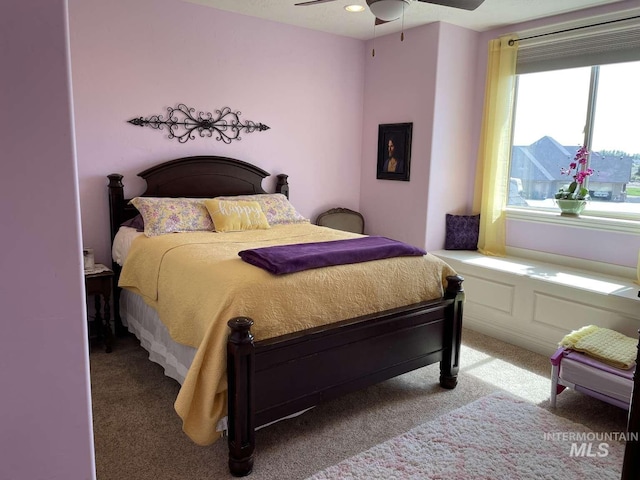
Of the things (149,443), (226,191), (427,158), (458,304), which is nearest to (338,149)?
(427,158)

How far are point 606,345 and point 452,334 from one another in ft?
2.65

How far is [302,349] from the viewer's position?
2211mm

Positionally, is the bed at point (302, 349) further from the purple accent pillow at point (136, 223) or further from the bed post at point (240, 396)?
the purple accent pillow at point (136, 223)

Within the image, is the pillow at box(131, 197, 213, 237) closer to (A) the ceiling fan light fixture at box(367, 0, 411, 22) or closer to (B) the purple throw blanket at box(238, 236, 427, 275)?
(B) the purple throw blanket at box(238, 236, 427, 275)

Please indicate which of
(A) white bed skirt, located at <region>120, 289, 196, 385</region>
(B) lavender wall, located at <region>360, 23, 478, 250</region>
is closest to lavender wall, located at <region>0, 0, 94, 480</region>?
(A) white bed skirt, located at <region>120, 289, 196, 385</region>

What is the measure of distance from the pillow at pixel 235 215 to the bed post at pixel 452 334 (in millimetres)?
1528

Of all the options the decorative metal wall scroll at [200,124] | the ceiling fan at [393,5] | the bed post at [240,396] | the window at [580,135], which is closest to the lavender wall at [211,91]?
the decorative metal wall scroll at [200,124]

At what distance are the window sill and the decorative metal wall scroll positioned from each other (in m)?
2.36

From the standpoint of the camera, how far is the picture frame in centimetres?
441

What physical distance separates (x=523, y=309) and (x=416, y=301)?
126 cm

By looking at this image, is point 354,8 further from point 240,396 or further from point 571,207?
point 240,396

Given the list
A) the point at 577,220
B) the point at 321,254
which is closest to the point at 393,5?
the point at 321,254

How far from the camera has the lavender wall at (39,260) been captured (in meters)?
0.77

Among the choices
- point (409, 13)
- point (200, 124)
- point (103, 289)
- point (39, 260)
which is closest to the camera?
point (39, 260)
